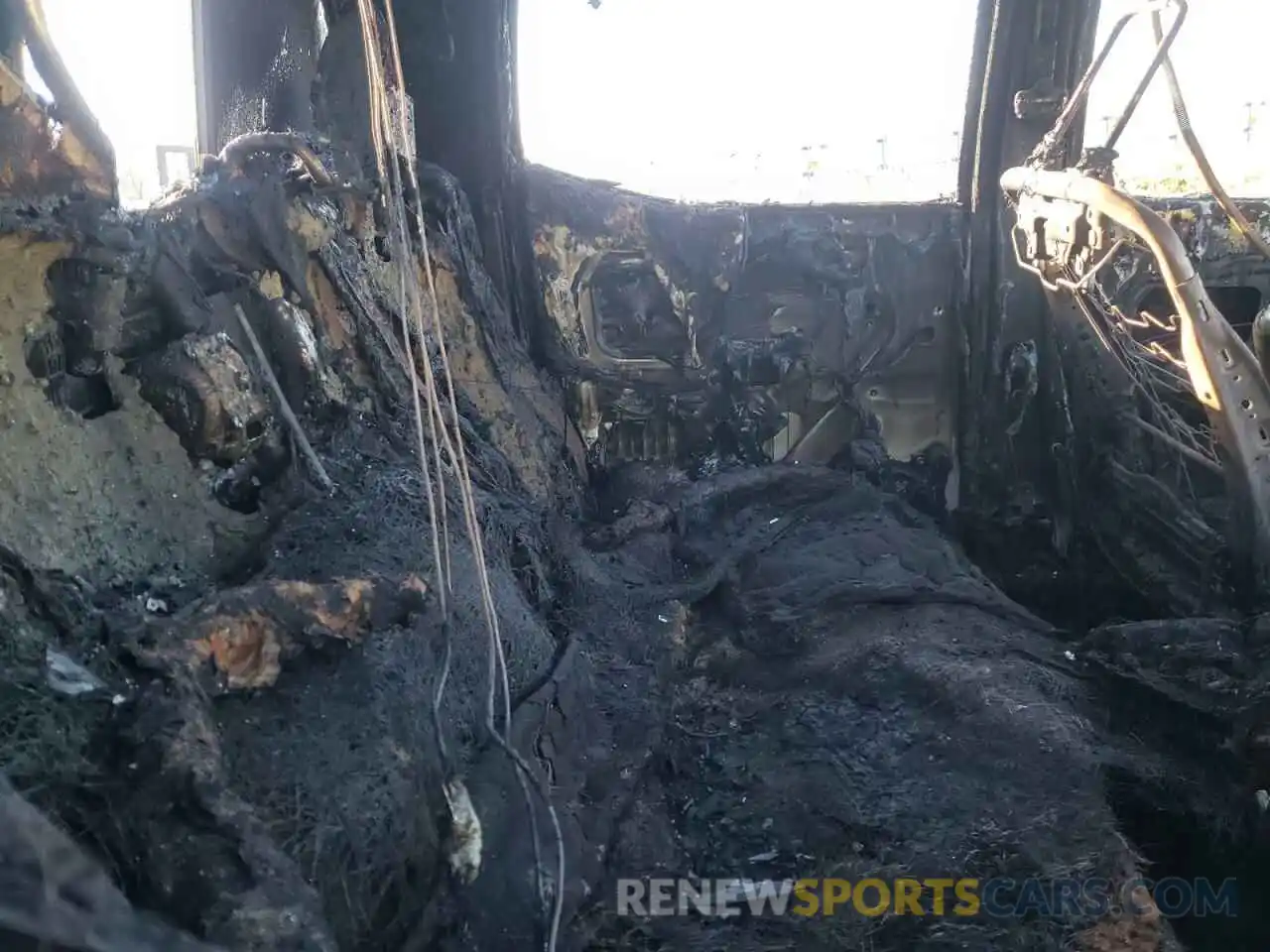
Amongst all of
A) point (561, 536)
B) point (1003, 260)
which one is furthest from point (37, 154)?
point (1003, 260)

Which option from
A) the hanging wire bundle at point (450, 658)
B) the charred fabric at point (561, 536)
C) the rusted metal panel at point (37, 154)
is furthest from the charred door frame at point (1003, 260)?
the rusted metal panel at point (37, 154)

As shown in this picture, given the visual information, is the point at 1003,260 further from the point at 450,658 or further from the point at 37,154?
the point at 37,154

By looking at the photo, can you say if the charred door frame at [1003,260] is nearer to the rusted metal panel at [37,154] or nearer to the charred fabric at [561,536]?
the charred fabric at [561,536]

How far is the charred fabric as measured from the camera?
1.74 metres

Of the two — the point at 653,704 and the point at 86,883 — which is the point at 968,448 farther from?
the point at 86,883

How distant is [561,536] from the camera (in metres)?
3.50

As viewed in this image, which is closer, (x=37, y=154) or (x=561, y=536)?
(x=37, y=154)

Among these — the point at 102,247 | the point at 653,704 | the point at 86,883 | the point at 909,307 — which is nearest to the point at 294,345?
the point at 102,247

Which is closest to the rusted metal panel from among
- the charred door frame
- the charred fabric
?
the charred fabric

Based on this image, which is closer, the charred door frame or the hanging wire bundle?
the hanging wire bundle

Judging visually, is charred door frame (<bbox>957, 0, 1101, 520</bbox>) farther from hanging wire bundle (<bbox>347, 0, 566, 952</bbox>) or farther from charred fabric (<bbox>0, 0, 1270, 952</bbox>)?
hanging wire bundle (<bbox>347, 0, 566, 952</bbox>)

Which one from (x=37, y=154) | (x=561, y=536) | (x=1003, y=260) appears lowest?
(x=561, y=536)

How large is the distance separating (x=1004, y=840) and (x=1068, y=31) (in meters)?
3.30

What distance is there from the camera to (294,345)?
282 cm
